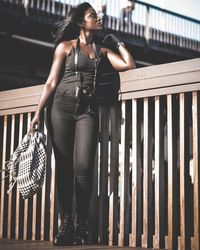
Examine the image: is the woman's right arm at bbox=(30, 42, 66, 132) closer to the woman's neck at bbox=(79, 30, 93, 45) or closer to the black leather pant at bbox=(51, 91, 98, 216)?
the black leather pant at bbox=(51, 91, 98, 216)

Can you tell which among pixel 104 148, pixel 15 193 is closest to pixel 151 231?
pixel 104 148

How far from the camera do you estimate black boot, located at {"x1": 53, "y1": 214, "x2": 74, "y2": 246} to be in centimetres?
340

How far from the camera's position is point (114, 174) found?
3631 millimetres

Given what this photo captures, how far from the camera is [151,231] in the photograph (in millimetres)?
3371

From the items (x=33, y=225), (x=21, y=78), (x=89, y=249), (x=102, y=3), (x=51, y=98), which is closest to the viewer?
(x=89, y=249)

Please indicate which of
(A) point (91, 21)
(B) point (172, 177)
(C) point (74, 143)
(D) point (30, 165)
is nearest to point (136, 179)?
(B) point (172, 177)

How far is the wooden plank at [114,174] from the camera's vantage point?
3568 millimetres

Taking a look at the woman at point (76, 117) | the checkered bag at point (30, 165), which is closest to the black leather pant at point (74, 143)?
the woman at point (76, 117)

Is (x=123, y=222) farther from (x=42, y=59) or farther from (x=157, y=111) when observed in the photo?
(x=42, y=59)

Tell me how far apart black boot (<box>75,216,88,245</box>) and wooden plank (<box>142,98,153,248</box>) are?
0.39 m

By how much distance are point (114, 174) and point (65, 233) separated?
0.53 m

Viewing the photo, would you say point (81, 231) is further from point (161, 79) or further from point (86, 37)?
point (86, 37)

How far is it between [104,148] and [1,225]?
1181 mm

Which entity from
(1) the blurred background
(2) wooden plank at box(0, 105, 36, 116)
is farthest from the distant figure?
(2) wooden plank at box(0, 105, 36, 116)
